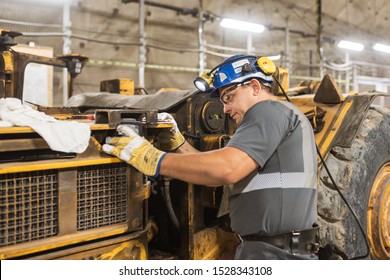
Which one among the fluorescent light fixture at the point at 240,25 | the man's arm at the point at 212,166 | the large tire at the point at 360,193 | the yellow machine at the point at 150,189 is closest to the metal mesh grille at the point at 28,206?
the yellow machine at the point at 150,189

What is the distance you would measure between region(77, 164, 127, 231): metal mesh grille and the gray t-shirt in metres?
0.59

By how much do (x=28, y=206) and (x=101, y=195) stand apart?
0.35m

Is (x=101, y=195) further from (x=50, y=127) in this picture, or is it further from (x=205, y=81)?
(x=205, y=81)

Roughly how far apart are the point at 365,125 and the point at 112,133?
1.85m

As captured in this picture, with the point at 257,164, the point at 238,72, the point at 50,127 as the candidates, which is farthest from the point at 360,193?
the point at 50,127

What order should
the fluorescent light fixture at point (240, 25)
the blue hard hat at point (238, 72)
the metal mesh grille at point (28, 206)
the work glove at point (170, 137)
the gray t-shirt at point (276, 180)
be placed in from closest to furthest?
the metal mesh grille at point (28, 206)
the gray t-shirt at point (276, 180)
the blue hard hat at point (238, 72)
the work glove at point (170, 137)
the fluorescent light fixture at point (240, 25)

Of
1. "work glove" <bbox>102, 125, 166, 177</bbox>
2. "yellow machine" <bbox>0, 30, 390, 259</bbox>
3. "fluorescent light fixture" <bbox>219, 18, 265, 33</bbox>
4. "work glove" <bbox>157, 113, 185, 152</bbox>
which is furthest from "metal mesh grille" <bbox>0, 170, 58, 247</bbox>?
"fluorescent light fixture" <bbox>219, 18, 265, 33</bbox>

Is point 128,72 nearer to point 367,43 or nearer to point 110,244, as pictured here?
point 367,43

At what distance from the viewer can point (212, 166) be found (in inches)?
76.5

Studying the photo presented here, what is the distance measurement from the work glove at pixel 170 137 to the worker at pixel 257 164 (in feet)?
1.15

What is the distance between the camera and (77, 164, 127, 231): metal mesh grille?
200cm

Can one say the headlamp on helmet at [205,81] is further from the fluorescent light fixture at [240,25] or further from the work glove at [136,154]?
the fluorescent light fixture at [240,25]

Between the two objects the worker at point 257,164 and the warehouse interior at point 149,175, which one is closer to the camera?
the warehouse interior at point 149,175

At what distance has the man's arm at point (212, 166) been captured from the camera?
1.94 meters
